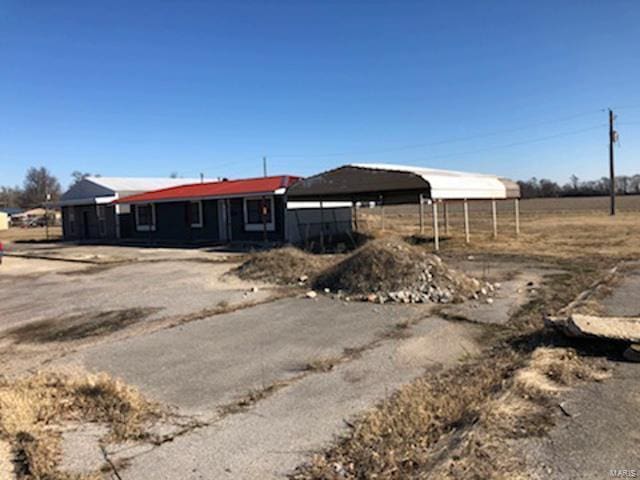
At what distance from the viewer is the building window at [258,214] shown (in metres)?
23.9

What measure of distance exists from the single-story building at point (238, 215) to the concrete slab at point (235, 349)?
14.4m

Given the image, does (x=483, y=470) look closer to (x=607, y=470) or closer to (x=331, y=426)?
(x=607, y=470)

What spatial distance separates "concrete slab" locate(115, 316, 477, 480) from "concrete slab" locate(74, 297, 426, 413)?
19.5 inches

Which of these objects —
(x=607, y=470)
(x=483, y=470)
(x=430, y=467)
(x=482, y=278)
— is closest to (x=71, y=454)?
(x=430, y=467)

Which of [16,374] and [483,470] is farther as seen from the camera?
[16,374]

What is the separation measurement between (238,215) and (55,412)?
21.1 meters

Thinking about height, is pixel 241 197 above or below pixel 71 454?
above

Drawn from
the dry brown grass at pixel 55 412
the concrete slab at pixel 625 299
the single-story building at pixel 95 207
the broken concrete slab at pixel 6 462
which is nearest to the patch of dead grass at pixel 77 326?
the dry brown grass at pixel 55 412

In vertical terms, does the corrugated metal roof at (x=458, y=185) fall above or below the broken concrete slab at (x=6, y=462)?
above

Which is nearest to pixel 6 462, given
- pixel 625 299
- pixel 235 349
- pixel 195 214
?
pixel 235 349

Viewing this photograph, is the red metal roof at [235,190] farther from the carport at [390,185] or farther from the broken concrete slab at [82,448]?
the broken concrete slab at [82,448]

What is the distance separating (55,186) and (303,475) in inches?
5082

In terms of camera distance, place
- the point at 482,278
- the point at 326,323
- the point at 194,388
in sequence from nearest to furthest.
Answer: the point at 194,388, the point at 326,323, the point at 482,278

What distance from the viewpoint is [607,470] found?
11.0 ft
